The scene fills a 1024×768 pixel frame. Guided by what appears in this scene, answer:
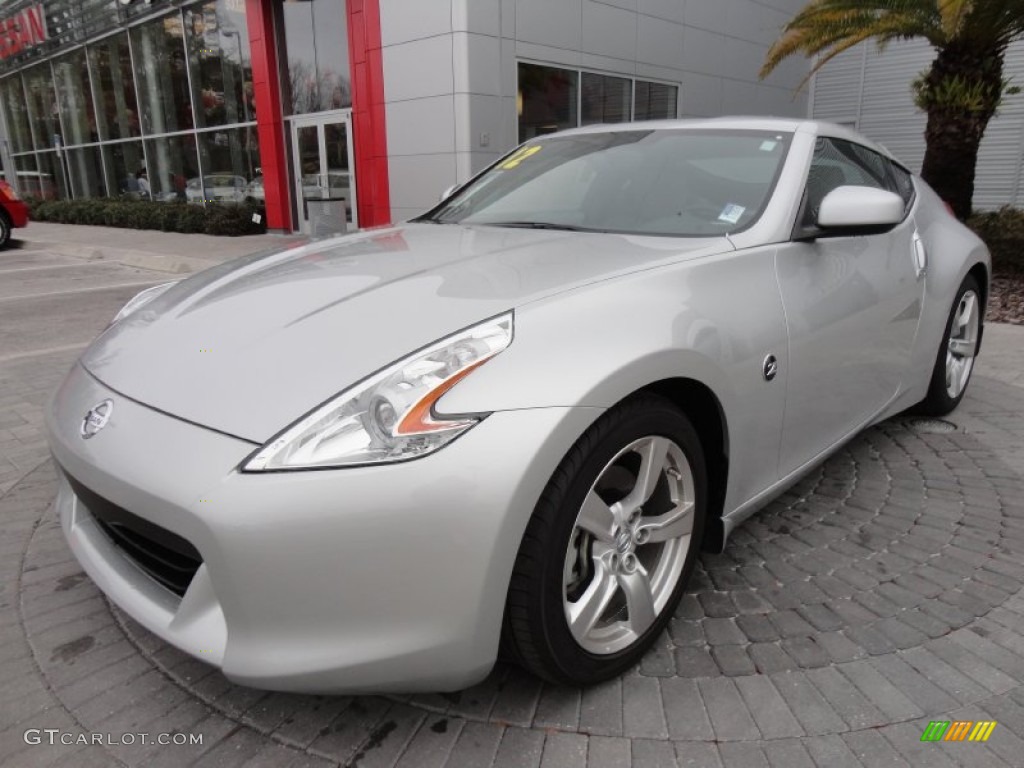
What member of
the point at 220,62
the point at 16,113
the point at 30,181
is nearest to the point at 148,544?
the point at 220,62

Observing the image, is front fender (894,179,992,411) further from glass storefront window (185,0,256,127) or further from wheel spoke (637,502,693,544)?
glass storefront window (185,0,256,127)

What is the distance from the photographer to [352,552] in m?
1.50

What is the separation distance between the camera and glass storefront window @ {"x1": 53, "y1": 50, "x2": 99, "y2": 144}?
22172mm

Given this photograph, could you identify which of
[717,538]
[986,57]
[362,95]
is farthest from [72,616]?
[362,95]

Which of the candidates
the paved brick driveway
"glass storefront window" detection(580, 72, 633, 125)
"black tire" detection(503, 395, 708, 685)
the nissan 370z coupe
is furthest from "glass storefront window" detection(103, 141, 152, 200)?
"black tire" detection(503, 395, 708, 685)

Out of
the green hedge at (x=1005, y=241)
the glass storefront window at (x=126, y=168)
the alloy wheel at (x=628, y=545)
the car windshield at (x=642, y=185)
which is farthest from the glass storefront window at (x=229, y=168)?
the alloy wheel at (x=628, y=545)

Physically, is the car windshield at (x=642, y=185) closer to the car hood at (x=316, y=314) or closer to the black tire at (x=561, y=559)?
the car hood at (x=316, y=314)

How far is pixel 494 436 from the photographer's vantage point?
61.6 inches

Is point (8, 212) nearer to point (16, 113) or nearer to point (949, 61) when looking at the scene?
point (949, 61)

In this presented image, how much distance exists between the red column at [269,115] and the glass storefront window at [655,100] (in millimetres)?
7424

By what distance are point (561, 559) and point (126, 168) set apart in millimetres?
23445

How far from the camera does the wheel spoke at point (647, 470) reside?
1.94m

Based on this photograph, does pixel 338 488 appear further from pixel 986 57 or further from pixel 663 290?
pixel 986 57

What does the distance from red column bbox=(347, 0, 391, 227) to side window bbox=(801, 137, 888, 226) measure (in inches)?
423
